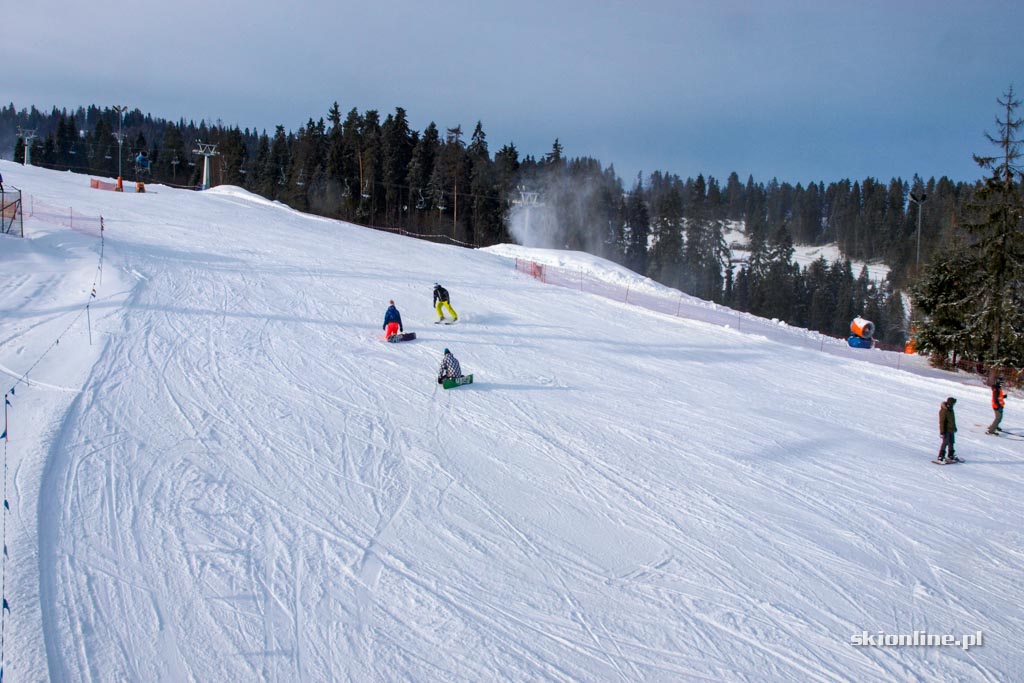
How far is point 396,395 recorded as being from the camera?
12.1 meters

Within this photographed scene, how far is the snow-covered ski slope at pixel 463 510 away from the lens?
18.1 ft

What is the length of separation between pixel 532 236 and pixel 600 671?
6576cm

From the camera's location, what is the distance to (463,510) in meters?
7.96

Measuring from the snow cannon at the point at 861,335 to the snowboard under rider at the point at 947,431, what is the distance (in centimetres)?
1659

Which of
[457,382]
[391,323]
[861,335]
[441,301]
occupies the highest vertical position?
[441,301]

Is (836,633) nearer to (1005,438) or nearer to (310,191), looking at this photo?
(1005,438)

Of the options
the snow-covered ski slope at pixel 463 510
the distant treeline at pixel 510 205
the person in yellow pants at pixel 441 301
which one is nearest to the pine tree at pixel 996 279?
the snow-covered ski slope at pixel 463 510

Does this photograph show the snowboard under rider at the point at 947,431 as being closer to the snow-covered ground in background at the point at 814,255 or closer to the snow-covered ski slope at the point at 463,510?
the snow-covered ski slope at the point at 463,510

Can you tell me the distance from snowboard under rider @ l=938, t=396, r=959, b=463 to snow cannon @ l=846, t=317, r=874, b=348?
1659 centimetres

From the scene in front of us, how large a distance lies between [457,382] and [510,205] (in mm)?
56858

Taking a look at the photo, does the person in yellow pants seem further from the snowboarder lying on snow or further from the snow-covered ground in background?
the snow-covered ground in background

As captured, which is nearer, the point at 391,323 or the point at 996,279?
the point at 391,323

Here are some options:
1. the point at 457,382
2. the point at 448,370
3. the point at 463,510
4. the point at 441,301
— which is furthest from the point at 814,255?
the point at 463,510

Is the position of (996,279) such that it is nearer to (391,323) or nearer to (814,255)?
(391,323)
